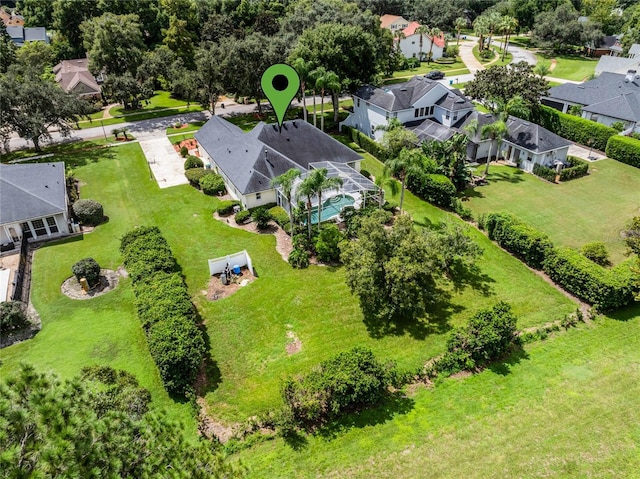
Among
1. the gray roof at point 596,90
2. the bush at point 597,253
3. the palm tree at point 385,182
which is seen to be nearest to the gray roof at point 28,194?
the palm tree at point 385,182

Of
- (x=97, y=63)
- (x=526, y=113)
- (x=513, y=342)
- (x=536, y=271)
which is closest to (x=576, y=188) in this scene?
(x=526, y=113)

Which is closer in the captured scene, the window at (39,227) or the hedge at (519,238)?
the hedge at (519,238)

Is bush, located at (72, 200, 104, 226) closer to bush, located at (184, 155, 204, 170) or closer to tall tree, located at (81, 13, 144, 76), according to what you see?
bush, located at (184, 155, 204, 170)

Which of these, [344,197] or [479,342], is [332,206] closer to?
[344,197]

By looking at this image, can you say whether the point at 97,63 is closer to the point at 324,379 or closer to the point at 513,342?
the point at 324,379

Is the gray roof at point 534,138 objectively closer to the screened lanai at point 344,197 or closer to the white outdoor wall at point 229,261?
the screened lanai at point 344,197

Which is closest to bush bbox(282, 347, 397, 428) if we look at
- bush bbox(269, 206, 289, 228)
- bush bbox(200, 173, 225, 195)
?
bush bbox(269, 206, 289, 228)
